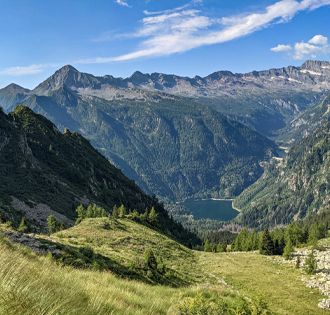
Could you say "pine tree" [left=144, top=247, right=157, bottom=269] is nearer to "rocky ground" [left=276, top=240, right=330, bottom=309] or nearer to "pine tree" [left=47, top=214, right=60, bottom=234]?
"rocky ground" [left=276, top=240, right=330, bottom=309]

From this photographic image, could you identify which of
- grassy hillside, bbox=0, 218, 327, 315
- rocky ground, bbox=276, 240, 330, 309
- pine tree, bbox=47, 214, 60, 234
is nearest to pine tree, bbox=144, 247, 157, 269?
grassy hillside, bbox=0, 218, 327, 315

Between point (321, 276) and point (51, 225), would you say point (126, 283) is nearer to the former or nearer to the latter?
point (321, 276)

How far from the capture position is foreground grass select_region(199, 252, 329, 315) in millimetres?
25250

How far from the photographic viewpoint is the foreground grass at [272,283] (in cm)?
2525

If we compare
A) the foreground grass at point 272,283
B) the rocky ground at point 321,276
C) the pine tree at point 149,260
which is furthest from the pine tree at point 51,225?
the rocky ground at point 321,276

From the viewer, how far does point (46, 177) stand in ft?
307

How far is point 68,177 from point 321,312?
4323 inches

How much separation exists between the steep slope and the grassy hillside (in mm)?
30512

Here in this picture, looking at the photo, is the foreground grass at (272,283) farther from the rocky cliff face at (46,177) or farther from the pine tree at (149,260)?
the rocky cliff face at (46,177)

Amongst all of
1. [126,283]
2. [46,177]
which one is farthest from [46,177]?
[126,283]

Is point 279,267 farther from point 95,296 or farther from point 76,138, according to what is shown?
point 76,138

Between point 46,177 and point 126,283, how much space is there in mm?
91991

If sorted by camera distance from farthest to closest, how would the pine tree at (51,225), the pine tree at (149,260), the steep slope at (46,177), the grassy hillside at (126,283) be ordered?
the steep slope at (46,177), the pine tree at (51,225), the pine tree at (149,260), the grassy hillside at (126,283)

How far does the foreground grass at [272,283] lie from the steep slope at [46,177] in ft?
156
